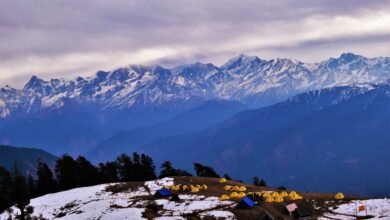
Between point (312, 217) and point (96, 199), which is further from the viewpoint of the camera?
point (96, 199)

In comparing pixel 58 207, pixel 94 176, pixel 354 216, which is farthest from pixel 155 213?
pixel 94 176

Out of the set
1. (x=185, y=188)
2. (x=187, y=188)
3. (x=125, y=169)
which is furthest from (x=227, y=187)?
(x=125, y=169)

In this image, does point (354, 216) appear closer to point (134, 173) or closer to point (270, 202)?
point (270, 202)

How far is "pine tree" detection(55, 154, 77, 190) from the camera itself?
17288 centimetres

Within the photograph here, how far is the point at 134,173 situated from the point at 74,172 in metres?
19.1

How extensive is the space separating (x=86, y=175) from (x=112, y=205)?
2529 inches

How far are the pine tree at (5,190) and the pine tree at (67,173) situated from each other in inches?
619

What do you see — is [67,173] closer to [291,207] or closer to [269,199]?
[269,199]

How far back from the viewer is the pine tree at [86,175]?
174 metres

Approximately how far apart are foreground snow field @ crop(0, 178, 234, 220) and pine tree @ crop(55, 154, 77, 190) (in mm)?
35409

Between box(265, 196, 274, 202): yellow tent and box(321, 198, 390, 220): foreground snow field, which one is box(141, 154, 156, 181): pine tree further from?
box(321, 198, 390, 220): foreground snow field

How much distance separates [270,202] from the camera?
366ft

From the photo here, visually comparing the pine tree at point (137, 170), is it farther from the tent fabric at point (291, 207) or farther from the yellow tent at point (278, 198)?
the tent fabric at point (291, 207)

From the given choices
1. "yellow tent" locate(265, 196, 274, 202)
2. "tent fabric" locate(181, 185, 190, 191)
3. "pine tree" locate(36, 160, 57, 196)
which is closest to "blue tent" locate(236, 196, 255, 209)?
"yellow tent" locate(265, 196, 274, 202)
